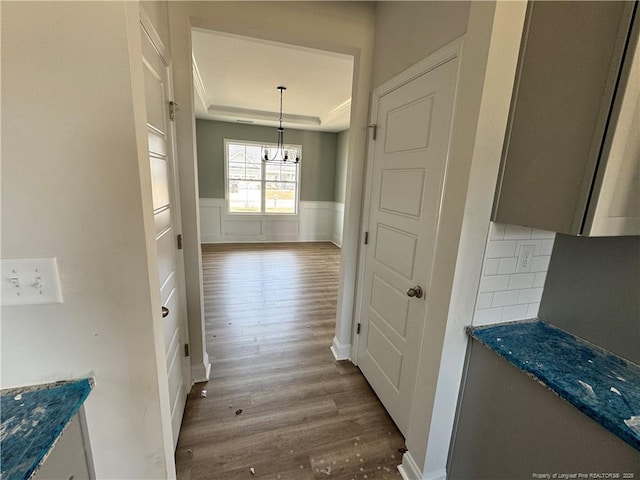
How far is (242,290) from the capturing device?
3639 millimetres

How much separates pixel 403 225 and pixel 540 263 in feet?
2.13

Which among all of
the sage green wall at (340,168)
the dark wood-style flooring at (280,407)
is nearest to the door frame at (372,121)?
the dark wood-style flooring at (280,407)

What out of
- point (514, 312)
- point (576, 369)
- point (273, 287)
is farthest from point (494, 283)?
point (273, 287)

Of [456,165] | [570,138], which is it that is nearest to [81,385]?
[456,165]

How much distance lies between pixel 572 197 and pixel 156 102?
1.67m

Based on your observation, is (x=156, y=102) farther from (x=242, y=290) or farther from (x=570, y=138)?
(x=242, y=290)

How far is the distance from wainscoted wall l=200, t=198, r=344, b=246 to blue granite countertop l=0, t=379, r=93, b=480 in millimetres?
5362

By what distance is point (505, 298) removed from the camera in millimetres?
1186

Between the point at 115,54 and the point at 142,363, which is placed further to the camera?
the point at 142,363

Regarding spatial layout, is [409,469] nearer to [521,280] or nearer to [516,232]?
[521,280]

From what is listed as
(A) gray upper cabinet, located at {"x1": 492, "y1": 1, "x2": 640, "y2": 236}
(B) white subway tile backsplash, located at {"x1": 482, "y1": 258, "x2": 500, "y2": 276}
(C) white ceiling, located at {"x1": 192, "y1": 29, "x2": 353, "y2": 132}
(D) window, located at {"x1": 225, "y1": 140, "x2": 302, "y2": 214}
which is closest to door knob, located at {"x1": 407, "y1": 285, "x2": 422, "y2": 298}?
(B) white subway tile backsplash, located at {"x1": 482, "y1": 258, "x2": 500, "y2": 276}

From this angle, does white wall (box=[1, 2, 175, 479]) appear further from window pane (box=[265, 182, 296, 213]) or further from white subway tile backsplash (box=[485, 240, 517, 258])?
window pane (box=[265, 182, 296, 213])

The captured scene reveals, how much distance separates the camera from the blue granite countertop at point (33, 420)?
1.79 feet

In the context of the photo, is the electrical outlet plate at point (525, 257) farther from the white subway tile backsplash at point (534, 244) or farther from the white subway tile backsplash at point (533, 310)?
the white subway tile backsplash at point (533, 310)
